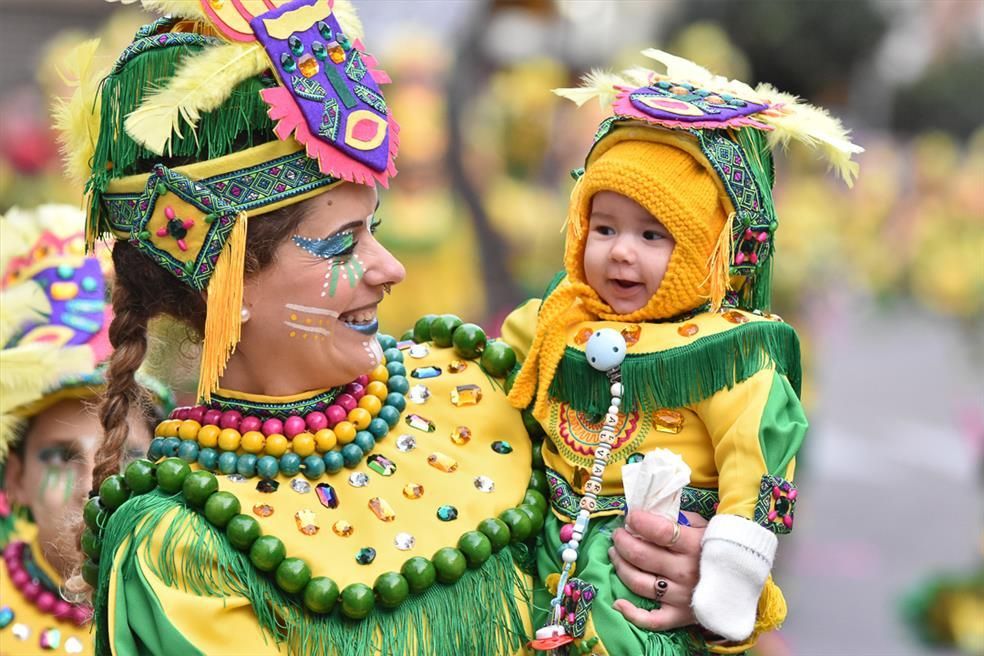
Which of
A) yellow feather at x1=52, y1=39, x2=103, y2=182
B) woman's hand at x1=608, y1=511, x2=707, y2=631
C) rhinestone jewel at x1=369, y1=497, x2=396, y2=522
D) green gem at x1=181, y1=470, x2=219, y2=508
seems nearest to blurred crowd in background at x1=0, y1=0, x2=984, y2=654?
yellow feather at x1=52, y1=39, x2=103, y2=182

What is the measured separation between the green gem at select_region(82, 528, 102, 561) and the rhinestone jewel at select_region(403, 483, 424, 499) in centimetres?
65

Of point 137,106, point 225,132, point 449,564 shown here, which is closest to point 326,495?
point 449,564

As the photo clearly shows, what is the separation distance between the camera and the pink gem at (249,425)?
2.49 m

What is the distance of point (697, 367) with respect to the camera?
2488 mm

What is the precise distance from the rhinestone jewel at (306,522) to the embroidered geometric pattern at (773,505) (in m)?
0.88

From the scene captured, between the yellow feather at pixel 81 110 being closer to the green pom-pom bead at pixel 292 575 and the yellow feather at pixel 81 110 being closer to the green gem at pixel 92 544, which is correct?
the green gem at pixel 92 544

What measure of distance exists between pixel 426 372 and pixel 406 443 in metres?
0.26

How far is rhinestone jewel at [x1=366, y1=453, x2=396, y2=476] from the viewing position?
256cm

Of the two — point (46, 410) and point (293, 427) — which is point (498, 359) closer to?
point (293, 427)

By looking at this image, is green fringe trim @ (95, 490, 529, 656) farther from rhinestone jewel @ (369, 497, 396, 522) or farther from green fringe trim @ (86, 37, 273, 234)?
green fringe trim @ (86, 37, 273, 234)

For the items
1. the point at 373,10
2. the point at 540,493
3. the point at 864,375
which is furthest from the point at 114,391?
the point at 864,375

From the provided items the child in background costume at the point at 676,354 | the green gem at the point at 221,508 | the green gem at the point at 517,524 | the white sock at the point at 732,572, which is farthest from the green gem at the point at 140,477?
the white sock at the point at 732,572

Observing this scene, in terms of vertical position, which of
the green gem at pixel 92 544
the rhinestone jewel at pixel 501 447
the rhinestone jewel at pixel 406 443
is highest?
the rhinestone jewel at pixel 406 443

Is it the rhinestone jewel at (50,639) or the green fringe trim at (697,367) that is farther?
the rhinestone jewel at (50,639)
